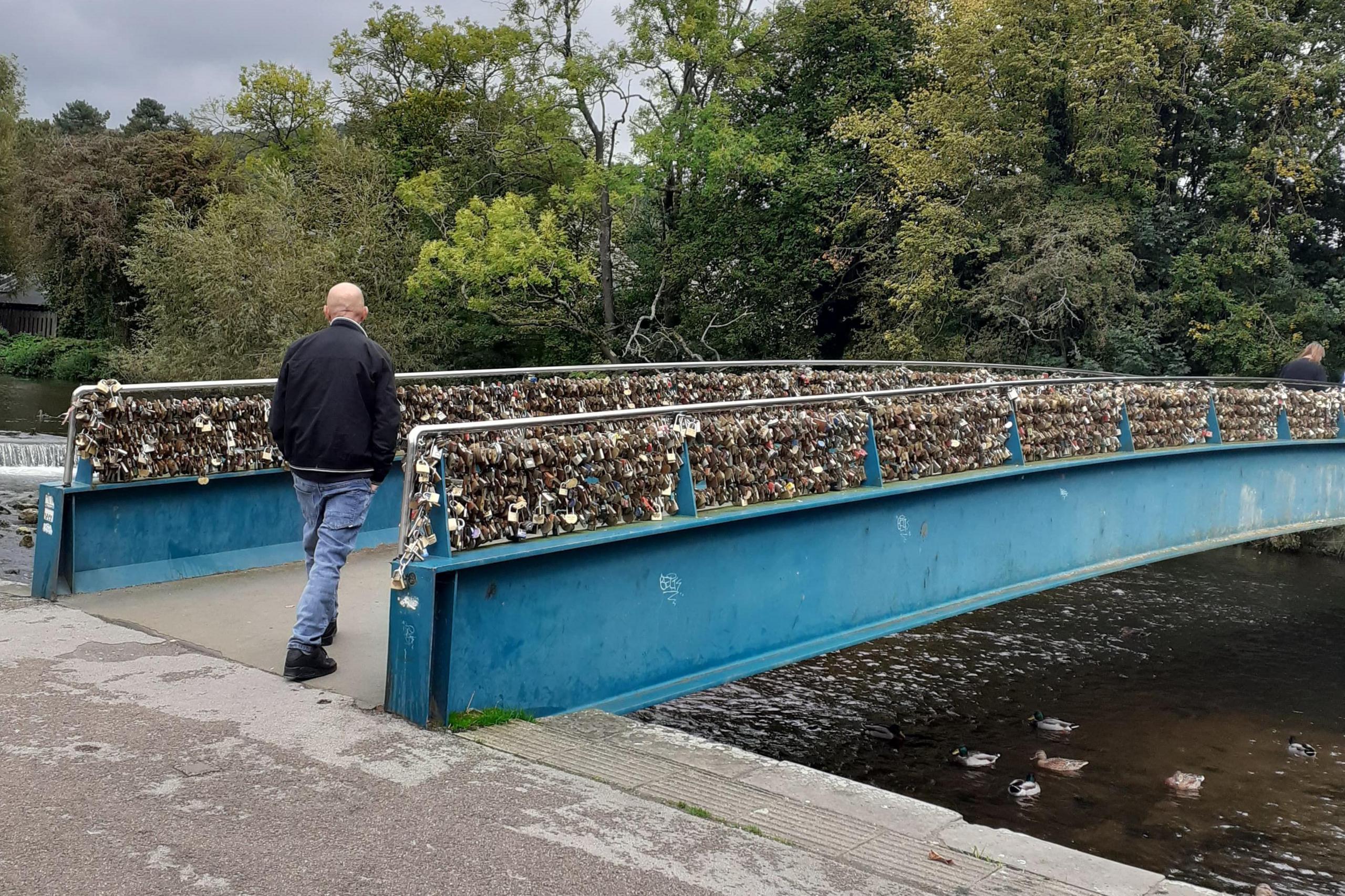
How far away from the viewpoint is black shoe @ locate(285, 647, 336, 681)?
6.03 m

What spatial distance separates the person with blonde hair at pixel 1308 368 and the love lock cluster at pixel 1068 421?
5596mm

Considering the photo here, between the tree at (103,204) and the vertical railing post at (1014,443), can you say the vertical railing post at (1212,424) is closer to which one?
the vertical railing post at (1014,443)

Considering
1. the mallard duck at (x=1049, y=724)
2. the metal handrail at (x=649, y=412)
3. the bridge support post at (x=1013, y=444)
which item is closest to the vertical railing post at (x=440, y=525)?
the metal handrail at (x=649, y=412)

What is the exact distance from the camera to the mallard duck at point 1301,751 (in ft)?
37.1

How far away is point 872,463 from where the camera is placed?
28.7ft

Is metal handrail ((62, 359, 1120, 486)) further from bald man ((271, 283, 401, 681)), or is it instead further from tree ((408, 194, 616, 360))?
tree ((408, 194, 616, 360))

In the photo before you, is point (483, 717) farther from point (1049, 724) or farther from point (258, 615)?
point (1049, 724)

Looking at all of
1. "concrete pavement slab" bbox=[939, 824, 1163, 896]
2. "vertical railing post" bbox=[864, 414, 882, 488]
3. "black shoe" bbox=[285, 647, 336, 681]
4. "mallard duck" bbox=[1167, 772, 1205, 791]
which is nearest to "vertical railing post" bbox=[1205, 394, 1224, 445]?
"mallard duck" bbox=[1167, 772, 1205, 791]

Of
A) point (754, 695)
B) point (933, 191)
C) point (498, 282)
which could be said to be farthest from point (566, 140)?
point (754, 695)

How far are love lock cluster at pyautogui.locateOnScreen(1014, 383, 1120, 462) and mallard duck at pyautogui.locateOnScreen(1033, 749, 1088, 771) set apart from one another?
2.76 meters

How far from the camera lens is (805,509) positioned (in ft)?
25.7

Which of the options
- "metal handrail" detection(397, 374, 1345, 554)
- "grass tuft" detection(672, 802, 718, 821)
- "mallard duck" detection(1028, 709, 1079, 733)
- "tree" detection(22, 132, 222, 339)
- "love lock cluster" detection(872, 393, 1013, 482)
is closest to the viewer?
"grass tuft" detection(672, 802, 718, 821)

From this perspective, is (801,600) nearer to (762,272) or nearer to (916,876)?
(916,876)

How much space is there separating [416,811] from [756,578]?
3.51 m
